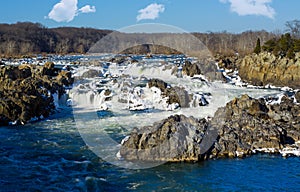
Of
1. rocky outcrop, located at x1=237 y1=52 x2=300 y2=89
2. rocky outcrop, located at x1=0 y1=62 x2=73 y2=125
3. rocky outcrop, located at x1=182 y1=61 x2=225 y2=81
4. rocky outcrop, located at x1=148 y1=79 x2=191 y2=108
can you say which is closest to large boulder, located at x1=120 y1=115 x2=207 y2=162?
rocky outcrop, located at x1=0 y1=62 x2=73 y2=125

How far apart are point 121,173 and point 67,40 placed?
95.7m

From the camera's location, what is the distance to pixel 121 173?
11016 millimetres

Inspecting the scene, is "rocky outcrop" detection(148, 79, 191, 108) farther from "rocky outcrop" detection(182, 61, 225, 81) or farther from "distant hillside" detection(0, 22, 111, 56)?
"distant hillside" detection(0, 22, 111, 56)

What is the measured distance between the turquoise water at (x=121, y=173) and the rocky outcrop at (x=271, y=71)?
2005cm

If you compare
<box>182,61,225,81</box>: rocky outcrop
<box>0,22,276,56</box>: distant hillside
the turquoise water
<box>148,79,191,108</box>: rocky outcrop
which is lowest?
the turquoise water

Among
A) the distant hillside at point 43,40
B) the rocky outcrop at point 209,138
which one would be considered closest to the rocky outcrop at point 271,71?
the rocky outcrop at point 209,138

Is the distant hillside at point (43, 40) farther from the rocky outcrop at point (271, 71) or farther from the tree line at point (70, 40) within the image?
the rocky outcrop at point (271, 71)

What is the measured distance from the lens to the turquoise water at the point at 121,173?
1010 cm

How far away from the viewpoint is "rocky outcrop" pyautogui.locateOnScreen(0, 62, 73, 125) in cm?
1764

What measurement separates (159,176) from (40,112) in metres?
10.2

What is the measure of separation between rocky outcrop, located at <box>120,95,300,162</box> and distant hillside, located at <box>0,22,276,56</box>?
50.9 meters

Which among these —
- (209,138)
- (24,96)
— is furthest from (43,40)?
(209,138)

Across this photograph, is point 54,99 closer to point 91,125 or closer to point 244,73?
point 91,125

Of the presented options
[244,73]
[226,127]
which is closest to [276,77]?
[244,73]
